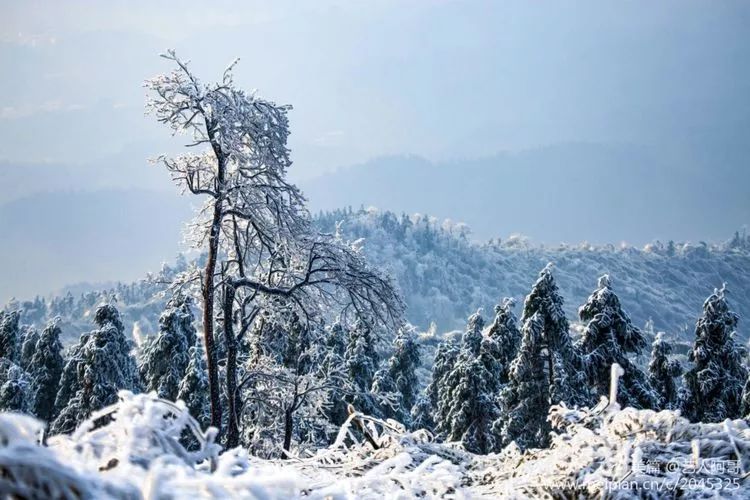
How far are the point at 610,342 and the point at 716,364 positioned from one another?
3.96 m

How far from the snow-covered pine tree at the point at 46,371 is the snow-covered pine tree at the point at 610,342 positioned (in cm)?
2432

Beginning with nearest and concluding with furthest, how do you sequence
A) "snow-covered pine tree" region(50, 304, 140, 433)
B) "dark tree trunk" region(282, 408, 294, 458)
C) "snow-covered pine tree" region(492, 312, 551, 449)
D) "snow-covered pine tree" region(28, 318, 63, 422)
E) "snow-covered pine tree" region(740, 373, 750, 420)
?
1. "dark tree trunk" region(282, 408, 294, 458)
2. "snow-covered pine tree" region(740, 373, 750, 420)
3. "snow-covered pine tree" region(492, 312, 551, 449)
4. "snow-covered pine tree" region(50, 304, 140, 433)
5. "snow-covered pine tree" region(28, 318, 63, 422)

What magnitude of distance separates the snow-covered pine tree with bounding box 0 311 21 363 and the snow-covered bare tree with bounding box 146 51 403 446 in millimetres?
23889

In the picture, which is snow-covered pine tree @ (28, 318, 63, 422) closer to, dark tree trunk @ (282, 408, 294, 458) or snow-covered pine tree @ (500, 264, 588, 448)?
snow-covered pine tree @ (500, 264, 588, 448)

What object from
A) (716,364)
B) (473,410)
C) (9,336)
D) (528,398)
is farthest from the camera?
(9,336)

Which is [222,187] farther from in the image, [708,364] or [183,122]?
[708,364]

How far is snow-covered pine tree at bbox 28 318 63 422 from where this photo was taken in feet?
109

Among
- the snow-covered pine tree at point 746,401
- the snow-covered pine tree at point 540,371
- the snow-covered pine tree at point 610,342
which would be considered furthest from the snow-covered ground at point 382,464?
the snow-covered pine tree at point 746,401

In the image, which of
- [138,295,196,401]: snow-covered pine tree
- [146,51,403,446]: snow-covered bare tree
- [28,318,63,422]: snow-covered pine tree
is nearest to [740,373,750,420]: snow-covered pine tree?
[146,51,403,446]: snow-covered bare tree

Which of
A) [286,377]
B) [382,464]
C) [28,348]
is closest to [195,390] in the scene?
[286,377]

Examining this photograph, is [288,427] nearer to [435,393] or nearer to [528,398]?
[528,398]

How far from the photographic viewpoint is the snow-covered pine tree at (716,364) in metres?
21.4

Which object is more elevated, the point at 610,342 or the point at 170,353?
the point at 610,342

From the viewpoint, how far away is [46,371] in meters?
33.2
